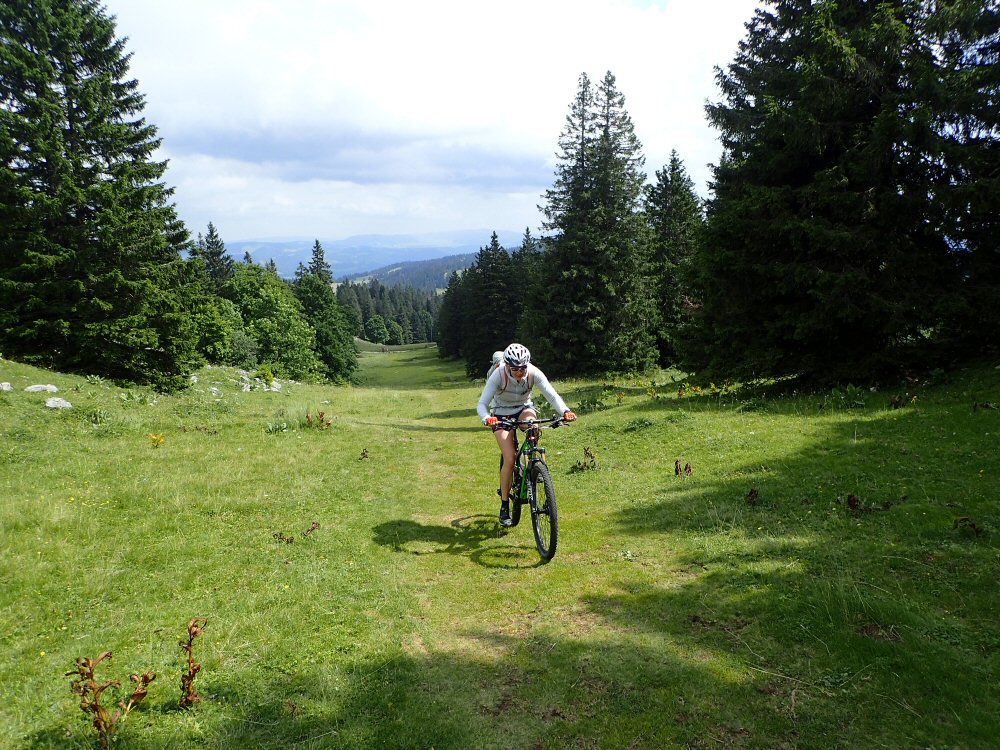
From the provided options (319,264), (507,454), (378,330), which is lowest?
(507,454)

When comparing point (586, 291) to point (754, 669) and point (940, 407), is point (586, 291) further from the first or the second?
point (754, 669)

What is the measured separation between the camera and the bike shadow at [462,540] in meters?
7.16

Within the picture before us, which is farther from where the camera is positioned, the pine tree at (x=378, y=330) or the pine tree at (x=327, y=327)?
the pine tree at (x=378, y=330)

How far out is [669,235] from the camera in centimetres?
3962

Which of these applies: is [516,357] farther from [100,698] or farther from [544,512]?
[100,698]

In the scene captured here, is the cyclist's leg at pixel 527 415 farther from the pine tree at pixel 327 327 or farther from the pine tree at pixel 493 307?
the pine tree at pixel 327 327

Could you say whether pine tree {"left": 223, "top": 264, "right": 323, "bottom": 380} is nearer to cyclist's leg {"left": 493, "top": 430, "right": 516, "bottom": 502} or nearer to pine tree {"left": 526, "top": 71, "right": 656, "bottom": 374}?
pine tree {"left": 526, "top": 71, "right": 656, "bottom": 374}

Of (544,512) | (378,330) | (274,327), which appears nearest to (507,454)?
(544,512)

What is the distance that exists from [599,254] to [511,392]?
1060 inches

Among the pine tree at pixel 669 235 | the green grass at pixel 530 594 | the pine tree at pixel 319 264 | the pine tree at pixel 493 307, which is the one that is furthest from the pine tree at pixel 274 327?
the green grass at pixel 530 594

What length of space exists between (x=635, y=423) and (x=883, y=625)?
9504 millimetres

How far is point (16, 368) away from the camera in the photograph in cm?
1528

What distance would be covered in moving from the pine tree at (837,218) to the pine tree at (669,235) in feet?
61.4

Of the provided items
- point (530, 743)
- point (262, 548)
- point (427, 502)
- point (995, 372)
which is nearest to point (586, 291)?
point (995, 372)
